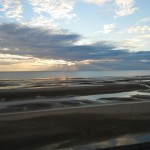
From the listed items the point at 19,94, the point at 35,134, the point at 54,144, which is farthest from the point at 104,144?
the point at 19,94

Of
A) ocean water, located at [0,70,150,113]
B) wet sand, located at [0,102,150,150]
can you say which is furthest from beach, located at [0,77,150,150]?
ocean water, located at [0,70,150,113]

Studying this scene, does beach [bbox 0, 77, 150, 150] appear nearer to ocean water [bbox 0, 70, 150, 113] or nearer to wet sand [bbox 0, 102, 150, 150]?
wet sand [bbox 0, 102, 150, 150]

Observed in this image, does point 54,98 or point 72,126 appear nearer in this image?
point 72,126

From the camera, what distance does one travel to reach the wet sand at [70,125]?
9.70 m

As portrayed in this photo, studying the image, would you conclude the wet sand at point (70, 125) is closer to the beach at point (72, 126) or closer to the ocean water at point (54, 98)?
the beach at point (72, 126)

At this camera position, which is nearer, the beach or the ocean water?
the beach

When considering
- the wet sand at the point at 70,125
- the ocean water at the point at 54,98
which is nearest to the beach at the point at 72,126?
the wet sand at the point at 70,125

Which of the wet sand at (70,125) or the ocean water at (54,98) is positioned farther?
the ocean water at (54,98)

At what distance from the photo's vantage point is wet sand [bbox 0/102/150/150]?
9.70 meters

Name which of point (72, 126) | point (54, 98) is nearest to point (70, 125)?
point (72, 126)

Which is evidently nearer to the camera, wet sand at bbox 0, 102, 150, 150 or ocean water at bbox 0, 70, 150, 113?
wet sand at bbox 0, 102, 150, 150

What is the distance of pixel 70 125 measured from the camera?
436 inches

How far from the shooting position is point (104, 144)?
962 centimetres

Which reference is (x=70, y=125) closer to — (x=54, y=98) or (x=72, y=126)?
(x=72, y=126)
